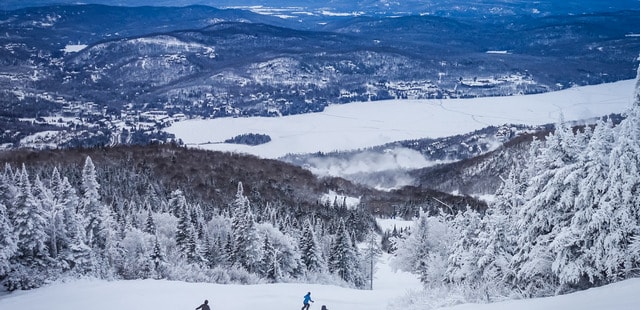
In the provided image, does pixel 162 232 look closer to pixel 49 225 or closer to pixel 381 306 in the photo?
pixel 49 225

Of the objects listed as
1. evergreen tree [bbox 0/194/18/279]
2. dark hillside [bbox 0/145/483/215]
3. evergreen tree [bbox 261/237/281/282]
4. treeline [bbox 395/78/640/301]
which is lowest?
dark hillside [bbox 0/145/483/215]

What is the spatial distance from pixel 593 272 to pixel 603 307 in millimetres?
5848

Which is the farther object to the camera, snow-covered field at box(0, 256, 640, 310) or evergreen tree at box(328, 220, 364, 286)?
evergreen tree at box(328, 220, 364, 286)

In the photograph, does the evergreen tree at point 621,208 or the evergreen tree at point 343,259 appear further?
the evergreen tree at point 343,259

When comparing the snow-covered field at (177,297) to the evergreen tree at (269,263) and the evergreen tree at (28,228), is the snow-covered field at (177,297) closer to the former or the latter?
the evergreen tree at (28,228)

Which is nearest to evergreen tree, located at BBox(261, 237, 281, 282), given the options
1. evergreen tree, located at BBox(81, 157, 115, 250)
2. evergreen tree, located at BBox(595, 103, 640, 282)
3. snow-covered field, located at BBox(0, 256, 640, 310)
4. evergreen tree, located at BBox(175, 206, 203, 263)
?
evergreen tree, located at BBox(175, 206, 203, 263)

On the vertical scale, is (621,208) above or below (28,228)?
above

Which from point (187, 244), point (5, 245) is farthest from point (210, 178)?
point (5, 245)

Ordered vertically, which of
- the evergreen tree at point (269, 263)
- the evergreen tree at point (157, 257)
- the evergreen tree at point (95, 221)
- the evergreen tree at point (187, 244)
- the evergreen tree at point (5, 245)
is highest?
the evergreen tree at point (5, 245)

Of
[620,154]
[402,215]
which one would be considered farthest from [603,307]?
[402,215]

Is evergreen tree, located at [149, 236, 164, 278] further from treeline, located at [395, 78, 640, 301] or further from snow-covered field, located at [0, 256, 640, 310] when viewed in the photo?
treeline, located at [395, 78, 640, 301]

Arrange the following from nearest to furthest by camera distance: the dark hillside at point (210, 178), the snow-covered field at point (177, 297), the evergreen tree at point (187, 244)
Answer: the snow-covered field at point (177, 297)
the evergreen tree at point (187, 244)
the dark hillside at point (210, 178)

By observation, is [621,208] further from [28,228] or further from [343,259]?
[343,259]

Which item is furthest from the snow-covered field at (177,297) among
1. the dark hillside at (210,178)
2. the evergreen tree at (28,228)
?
the dark hillside at (210,178)
